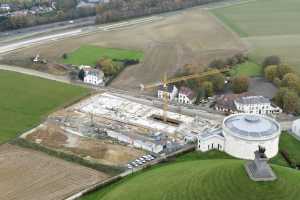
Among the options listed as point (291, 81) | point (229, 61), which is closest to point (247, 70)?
point (229, 61)

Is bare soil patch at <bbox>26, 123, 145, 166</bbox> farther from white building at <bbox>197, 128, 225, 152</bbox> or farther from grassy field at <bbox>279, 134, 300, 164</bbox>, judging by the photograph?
grassy field at <bbox>279, 134, 300, 164</bbox>

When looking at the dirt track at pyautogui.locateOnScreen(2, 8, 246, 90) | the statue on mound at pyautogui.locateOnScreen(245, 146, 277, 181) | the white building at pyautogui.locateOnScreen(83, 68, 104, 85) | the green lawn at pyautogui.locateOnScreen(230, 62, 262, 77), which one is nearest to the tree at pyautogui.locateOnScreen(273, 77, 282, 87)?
the green lawn at pyautogui.locateOnScreen(230, 62, 262, 77)

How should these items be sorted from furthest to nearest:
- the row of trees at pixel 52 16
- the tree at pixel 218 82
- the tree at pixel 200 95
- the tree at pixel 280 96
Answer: the row of trees at pixel 52 16, the tree at pixel 218 82, the tree at pixel 200 95, the tree at pixel 280 96

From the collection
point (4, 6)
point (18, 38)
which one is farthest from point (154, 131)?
point (4, 6)

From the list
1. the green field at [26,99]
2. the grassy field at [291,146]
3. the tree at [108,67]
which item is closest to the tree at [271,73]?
the grassy field at [291,146]

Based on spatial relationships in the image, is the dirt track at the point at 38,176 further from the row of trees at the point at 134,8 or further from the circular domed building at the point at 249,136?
the row of trees at the point at 134,8

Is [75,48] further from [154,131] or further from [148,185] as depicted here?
[148,185]

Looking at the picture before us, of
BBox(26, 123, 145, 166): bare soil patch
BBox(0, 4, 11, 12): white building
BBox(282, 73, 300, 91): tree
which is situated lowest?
BBox(26, 123, 145, 166): bare soil patch
